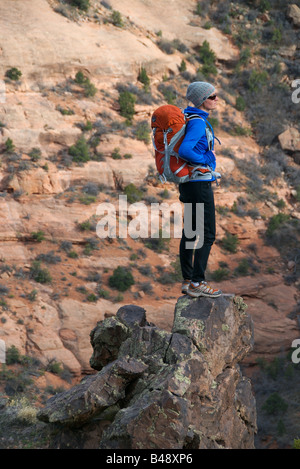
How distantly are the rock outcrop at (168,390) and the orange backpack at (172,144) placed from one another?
1.56 meters

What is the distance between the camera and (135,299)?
17281 millimetres

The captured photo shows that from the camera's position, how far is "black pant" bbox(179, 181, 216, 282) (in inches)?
231

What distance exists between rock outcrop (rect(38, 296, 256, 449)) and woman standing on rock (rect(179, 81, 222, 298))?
1.12 ft

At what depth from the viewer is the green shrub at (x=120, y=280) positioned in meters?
17.4

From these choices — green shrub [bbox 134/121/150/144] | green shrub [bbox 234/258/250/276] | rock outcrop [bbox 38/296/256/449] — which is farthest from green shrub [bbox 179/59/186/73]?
rock outcrop [bbox 38/296/256/449]

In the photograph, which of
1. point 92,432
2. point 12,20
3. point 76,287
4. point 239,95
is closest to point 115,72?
point 12,20

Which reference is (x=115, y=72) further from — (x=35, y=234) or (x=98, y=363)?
(x=98, y=363)

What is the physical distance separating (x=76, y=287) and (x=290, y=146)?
47.3 feet

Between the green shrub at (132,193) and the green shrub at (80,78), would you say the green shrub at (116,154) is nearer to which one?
the green shrub at (132,193)

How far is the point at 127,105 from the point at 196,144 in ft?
59.8

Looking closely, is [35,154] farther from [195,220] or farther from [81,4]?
[195,220]

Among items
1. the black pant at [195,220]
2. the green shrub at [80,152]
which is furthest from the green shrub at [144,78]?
the black pant at [195,220]

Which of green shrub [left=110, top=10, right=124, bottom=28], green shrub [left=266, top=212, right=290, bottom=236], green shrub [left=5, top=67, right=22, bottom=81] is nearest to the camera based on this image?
green shrub [left=5, top=67, right=22, bottom=81]

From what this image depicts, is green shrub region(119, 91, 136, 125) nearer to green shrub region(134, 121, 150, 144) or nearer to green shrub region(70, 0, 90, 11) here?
green shrub region(134, 121, 150, 144)
